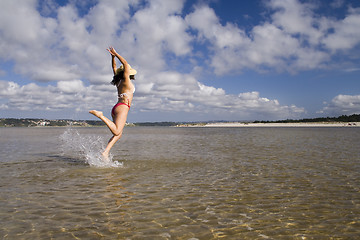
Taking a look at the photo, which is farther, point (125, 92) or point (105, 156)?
point (105, 156)

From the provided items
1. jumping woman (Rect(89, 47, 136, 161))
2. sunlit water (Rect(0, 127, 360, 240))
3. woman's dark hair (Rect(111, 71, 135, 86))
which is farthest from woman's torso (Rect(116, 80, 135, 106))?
sunlit water (Rect(0, 127, 360, 240))

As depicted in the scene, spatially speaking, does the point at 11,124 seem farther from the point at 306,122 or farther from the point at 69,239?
the point at 69,239

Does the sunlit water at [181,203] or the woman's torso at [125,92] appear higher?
the woman's torso at [125,92]

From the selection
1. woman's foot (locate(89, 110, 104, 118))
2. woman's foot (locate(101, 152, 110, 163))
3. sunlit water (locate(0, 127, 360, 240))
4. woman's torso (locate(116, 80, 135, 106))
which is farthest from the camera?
woman's foot (locate(101, 152, 110, 163))

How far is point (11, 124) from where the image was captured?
17488 cm

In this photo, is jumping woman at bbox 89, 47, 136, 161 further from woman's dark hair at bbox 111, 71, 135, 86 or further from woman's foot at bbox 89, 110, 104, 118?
woman's foot at bbox 89, 110, 104, 118

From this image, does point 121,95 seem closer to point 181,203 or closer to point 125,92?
point 125,92

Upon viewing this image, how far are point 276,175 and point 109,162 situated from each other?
22.5 ft

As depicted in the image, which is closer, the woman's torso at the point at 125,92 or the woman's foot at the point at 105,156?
the woman's torso at the point at 125,92

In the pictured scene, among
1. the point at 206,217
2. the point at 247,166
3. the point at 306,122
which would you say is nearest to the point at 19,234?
the point at 206,217

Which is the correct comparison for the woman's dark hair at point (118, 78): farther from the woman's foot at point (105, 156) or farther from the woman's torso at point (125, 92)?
the woman's foot at point (105, 156)

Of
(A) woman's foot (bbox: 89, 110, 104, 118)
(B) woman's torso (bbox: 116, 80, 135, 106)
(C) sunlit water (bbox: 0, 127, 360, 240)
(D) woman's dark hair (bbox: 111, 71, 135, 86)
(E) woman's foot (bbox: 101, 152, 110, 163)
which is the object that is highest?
(D) woman's dark hair (bbox: 111, 71, 135, 86)

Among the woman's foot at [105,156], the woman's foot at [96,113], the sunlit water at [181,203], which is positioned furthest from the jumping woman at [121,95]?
the sunlit water at [181,203]

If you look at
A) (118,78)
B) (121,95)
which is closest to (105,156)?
(121,95)
